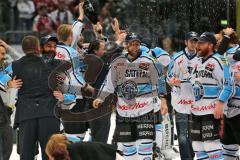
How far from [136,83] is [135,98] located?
0.17 m

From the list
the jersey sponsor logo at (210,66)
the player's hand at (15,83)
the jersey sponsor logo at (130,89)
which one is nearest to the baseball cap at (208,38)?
the jersey sponsor logo at (210,66)

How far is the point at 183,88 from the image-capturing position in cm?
1080

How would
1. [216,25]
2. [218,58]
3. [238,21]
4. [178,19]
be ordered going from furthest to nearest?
[178,19]
[216,25]
[238,21]
[218,58]

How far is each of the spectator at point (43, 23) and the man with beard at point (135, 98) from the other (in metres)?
8.33

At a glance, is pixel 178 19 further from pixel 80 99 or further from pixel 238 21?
pixel 80 99

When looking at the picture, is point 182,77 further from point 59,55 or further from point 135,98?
point 59,55

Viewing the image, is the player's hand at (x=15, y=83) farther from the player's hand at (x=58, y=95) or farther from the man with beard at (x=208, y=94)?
the man with beard at (x=208, y=94)

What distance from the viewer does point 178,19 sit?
1470 centimetres

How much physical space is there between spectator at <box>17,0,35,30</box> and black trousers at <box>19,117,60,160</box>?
394 inches

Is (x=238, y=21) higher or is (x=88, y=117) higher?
(x=238, y=21)

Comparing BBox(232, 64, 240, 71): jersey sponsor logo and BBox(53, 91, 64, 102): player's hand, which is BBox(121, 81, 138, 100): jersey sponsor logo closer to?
BBox(53, 91, 64, 102): player's hand

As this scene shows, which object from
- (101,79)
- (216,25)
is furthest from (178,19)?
(101,79)

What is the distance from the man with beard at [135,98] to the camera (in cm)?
986

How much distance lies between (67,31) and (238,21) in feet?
8.66
